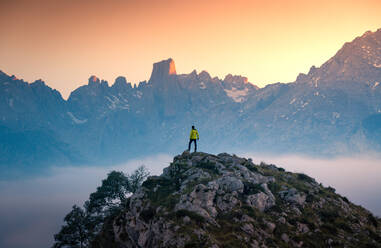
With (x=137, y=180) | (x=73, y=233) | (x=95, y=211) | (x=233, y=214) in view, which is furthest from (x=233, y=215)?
(x=95, y=211)

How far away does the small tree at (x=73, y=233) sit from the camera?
75.9 meters

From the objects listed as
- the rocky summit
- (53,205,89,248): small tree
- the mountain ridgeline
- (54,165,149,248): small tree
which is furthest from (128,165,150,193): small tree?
the rocky summit

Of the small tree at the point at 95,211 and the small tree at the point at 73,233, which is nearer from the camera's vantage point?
the small tree at the point at 73,233

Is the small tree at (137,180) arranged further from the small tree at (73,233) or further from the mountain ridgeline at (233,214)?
the mountain ridgeline at (233,214)

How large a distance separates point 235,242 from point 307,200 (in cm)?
1899

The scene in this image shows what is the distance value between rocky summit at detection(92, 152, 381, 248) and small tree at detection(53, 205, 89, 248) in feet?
45.7

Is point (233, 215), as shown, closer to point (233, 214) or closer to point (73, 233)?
point (233, 214)

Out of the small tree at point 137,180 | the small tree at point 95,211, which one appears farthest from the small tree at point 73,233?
the small tree at point 137,180

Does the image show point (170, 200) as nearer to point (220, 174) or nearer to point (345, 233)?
point (220, 174)

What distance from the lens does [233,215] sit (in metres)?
55.2

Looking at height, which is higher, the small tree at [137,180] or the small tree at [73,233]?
the small tree at [137,180]

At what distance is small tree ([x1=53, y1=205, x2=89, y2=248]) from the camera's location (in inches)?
2990

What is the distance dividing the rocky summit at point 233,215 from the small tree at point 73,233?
Result: 1392 cm

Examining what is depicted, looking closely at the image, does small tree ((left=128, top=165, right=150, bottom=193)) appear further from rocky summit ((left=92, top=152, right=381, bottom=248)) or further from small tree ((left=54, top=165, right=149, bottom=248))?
rocky summit ((left=92, top=152, right=381, bottom=248))
